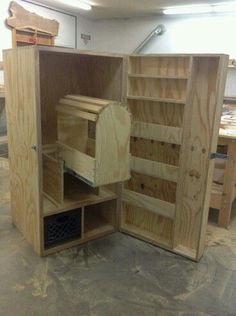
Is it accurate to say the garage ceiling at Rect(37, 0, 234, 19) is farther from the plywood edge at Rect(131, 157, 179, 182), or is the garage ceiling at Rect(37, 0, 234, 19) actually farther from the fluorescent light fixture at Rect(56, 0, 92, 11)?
the plywood edge at Rect(131, 157, 179, 182)

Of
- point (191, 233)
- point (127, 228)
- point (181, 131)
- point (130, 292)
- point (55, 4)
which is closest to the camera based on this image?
point (130, 292)

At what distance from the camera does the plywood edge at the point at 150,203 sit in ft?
7.41

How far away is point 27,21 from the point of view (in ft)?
18.4

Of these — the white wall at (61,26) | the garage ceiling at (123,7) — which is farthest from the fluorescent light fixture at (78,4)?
the white wall at (61,26)

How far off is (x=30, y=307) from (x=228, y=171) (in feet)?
6.27

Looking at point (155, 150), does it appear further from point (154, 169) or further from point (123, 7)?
point (123, 7)

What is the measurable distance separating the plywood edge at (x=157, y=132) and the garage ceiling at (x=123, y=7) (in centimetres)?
A: 399

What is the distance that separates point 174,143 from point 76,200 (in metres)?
0.86

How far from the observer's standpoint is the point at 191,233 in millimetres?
2215

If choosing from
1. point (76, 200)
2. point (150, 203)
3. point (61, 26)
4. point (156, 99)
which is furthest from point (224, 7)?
point (76, 200)

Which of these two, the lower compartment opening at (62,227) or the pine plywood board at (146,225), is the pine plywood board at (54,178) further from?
the pine plywood board at (146,225)

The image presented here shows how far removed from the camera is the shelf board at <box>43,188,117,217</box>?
2.17 meters

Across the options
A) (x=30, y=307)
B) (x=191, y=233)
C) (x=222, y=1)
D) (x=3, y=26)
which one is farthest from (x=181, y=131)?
(x=3, y=26)

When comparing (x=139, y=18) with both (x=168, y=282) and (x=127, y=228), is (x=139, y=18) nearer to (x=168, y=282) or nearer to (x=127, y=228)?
(x=127, y=228)
